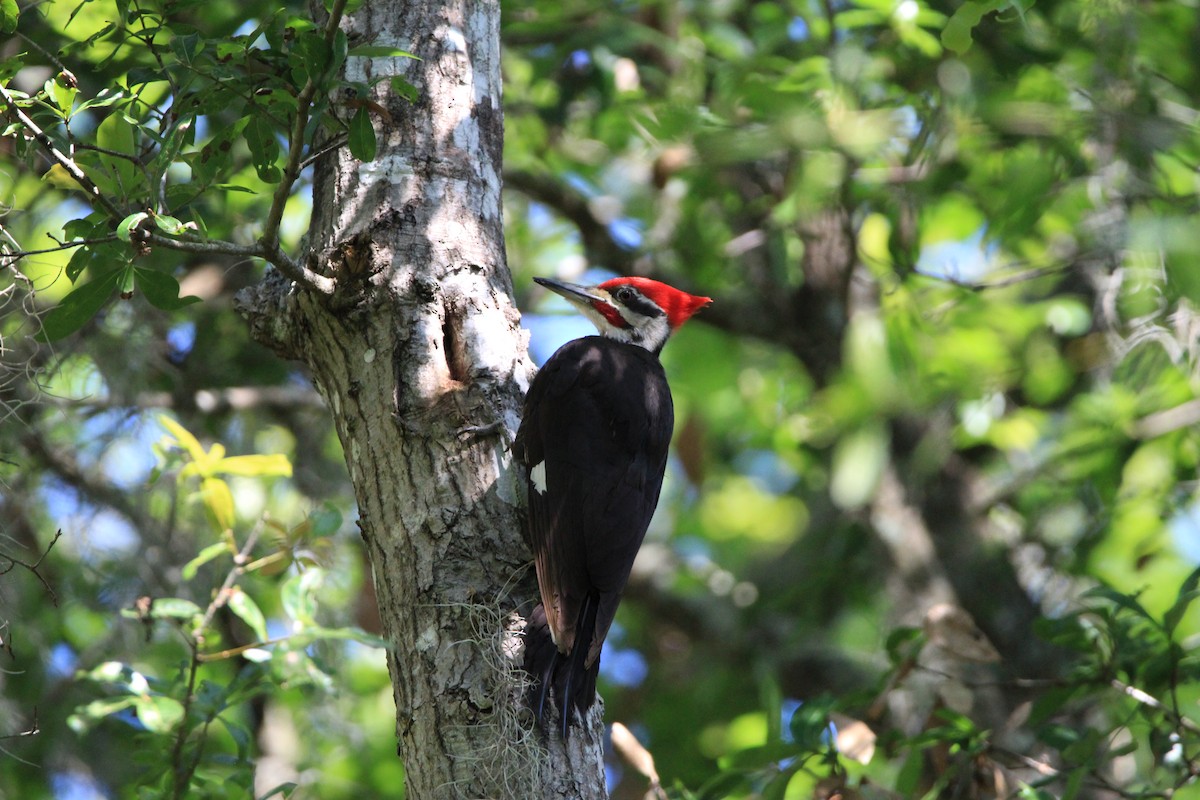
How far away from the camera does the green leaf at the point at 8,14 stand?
2.11 meters

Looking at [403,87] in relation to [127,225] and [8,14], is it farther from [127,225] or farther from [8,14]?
[8,14]

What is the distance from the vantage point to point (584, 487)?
293 cm

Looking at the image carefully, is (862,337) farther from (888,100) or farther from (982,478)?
(982,478)

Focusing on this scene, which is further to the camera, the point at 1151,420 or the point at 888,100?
the point at 1151,420

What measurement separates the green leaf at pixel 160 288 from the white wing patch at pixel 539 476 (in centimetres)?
83

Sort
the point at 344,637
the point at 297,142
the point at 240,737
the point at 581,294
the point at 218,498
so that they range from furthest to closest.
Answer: the point at 581,294, the point at 218,498, the point at 240,737, the point at 344,637, the point at 297,142

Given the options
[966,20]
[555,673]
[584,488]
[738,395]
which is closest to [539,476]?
[584,488]

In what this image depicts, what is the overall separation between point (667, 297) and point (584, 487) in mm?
1376

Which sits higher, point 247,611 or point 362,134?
point 362,134

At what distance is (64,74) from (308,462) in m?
2.88

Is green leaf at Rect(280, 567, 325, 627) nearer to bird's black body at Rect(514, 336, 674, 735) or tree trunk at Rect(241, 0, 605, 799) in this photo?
tree trunk at Rect(241, 0, 605, 799)

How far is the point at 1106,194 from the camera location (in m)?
3.87

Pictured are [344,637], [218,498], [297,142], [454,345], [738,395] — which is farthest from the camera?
[738,395]

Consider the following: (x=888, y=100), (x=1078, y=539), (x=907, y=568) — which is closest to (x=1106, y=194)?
(x=888, y=100)
